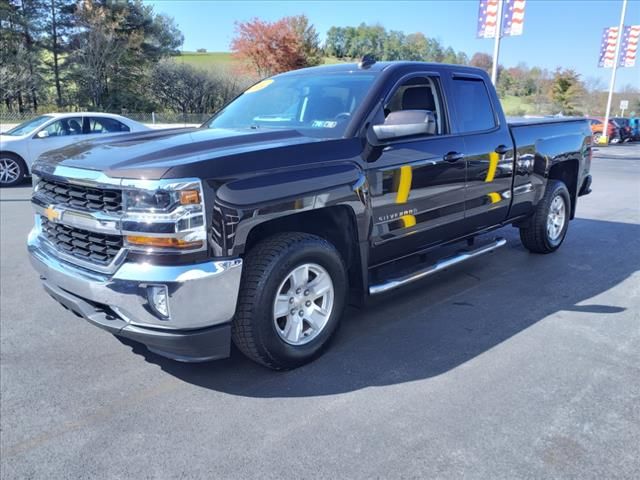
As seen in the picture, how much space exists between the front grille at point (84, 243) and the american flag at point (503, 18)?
18969 mm

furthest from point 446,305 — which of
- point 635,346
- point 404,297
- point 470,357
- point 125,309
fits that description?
point 125,309

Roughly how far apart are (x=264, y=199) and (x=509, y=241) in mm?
Result: 4877

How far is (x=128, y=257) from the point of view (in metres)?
2.74

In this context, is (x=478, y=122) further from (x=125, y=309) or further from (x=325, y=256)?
(x=125, y=309)

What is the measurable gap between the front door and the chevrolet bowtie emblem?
2.01 metres

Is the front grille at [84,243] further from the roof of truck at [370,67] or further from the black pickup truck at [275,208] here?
the roof of truck at [370,67]

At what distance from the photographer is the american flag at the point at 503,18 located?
1823 centimetres

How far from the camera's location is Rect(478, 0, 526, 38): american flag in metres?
18.2

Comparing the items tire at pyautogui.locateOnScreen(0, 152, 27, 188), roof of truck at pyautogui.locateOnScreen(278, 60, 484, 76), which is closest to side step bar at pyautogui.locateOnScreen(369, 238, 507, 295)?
roof of truck at pyautogui.locateOnScreen(278, 60, 484, 76)

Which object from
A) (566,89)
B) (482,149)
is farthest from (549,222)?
(566,89)

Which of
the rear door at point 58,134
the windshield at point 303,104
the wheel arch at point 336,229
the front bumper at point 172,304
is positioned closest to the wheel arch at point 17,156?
the rear door at point 58,134

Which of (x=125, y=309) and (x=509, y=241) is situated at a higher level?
(x=125, y=309)

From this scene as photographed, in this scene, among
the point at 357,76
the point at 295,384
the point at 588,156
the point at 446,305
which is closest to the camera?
the point at 295,384

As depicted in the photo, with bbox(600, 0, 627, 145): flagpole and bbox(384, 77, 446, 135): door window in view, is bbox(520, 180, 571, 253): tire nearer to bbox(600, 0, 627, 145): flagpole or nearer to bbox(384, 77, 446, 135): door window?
bbox(384, 77, 446, 135): door window
